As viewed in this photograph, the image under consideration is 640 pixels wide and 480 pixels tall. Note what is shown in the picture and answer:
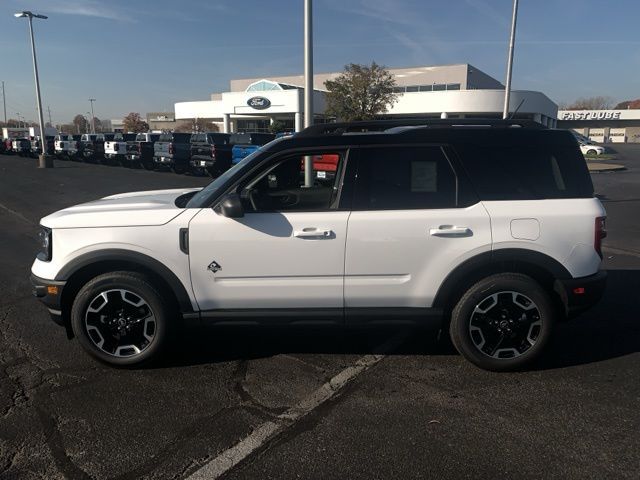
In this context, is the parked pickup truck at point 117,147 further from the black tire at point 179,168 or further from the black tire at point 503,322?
the black tire at point 503,322

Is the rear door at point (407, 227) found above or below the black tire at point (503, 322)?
above

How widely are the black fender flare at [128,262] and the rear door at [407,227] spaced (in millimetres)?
1266

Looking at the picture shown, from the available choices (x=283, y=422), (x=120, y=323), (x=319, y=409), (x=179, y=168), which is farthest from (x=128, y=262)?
(x=179, y=168)

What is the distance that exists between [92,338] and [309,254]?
1.80 m

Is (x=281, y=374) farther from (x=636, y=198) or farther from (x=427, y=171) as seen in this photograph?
(x=636, y=198)

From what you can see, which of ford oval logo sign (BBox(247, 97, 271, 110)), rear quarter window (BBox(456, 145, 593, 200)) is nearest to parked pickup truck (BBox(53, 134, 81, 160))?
ford oval logo sign (BBox(247, 97, 271, 110))

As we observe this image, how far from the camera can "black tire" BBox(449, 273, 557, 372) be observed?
12.4 ft

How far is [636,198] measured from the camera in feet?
49.9

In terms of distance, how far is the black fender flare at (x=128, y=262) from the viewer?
3.76 m

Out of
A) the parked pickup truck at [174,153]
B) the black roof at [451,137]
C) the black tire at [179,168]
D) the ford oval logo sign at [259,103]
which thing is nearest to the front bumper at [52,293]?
the black roof at [451,137]

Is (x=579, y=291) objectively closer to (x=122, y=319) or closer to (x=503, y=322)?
(x=503, y=322)

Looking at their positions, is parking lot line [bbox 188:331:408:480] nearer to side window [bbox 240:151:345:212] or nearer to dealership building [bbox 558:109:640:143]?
side window [bbox 240:151:345:212]

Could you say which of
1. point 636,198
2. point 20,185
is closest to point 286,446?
point 636,198

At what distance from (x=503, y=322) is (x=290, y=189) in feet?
6.78
